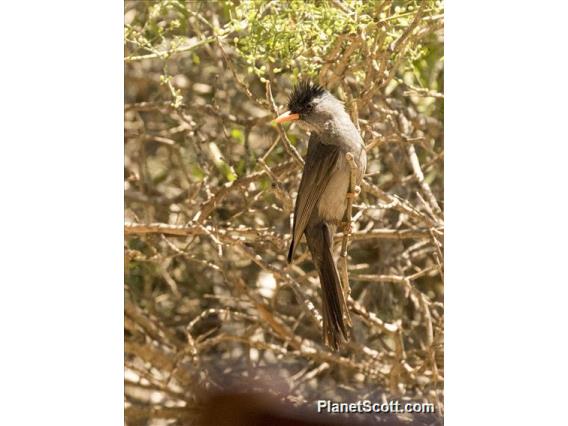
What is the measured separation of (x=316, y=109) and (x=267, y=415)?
4.19ft

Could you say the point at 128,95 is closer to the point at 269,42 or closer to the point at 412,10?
the point at 269,42

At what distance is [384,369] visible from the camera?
4191 millimetres

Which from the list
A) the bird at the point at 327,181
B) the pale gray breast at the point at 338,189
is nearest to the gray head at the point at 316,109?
the bird at the point at 327,181

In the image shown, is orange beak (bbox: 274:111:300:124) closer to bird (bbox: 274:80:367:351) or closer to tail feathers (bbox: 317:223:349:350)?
bird (bbox: 274:80:367:351)

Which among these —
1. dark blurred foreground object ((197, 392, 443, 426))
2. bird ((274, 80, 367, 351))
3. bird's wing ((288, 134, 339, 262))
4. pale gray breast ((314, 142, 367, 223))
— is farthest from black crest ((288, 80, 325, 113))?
dark blurred foreground object ((197, 392, 443, 426))

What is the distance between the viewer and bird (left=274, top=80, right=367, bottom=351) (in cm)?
412

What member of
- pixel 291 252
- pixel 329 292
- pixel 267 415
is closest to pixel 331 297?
pixel 329 292

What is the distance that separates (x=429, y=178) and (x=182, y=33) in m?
1.20

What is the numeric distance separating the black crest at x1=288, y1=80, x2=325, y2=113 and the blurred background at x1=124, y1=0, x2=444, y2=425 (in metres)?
0.03

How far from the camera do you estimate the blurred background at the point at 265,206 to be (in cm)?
415

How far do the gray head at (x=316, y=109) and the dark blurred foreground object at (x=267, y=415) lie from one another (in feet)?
3.75

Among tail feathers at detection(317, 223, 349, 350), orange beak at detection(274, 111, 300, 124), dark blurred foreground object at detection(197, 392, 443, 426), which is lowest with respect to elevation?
dark blurred foreground object at detection(197, 392, 443, 426)

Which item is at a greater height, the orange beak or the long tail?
the orange beak

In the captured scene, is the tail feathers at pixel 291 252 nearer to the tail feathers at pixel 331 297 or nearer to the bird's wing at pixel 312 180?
the bird's wing at pixel 312 180
